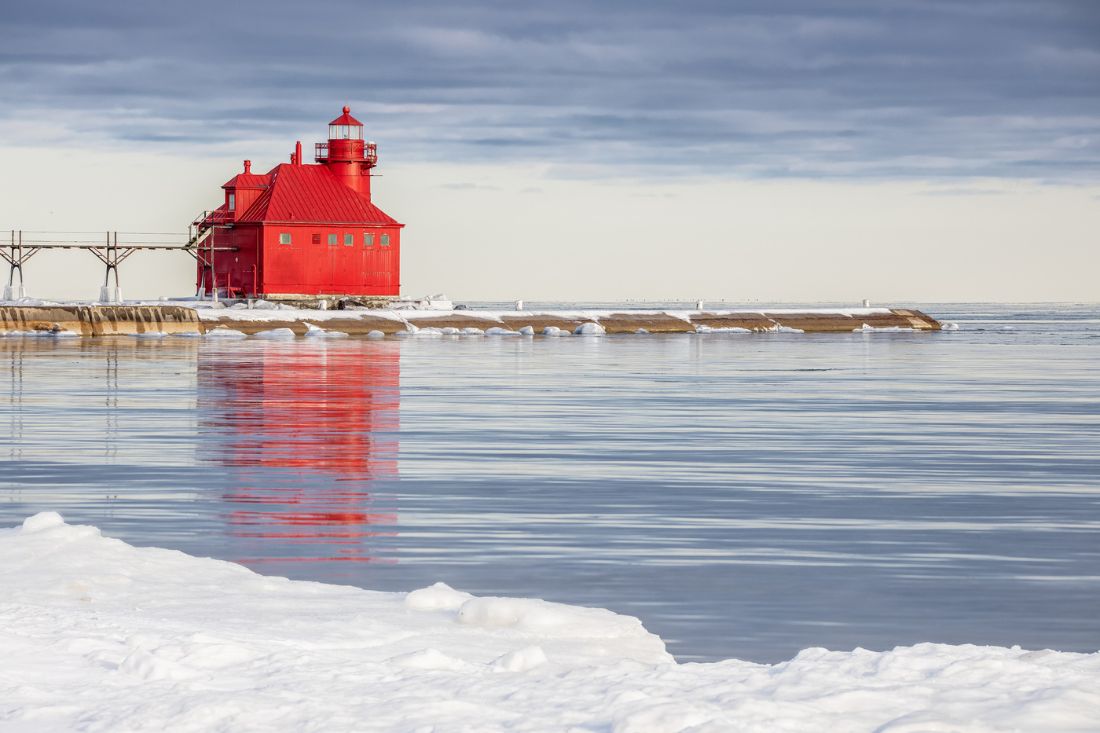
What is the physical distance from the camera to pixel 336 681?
264 inches

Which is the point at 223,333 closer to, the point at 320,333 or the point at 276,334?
the point at 276,334

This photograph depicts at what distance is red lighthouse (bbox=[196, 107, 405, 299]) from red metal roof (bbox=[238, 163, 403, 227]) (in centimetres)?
4

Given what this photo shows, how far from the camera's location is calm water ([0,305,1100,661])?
909 centimetres

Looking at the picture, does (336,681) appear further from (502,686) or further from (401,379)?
(401,379)

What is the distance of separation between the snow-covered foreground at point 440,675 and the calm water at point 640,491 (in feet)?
2.57

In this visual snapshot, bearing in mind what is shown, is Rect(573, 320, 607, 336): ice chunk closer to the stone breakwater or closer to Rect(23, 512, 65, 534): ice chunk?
the stone breakwater

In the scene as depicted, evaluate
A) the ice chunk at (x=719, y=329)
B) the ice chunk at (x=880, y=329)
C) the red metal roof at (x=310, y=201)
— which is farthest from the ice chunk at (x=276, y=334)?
the ice chunk at (x=880, y=329)

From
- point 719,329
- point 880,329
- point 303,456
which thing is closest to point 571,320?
point 719,329

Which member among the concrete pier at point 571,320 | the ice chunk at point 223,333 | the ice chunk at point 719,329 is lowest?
the ice chunk at point 223,333

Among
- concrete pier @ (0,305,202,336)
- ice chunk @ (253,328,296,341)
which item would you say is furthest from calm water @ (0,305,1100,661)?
concrete pier @ (0,305,202,336)

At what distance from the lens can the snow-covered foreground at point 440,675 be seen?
6074 mm

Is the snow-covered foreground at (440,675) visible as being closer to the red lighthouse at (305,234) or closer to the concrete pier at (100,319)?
the concrete pier at (100,319)

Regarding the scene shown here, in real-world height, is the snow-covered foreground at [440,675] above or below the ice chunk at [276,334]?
below

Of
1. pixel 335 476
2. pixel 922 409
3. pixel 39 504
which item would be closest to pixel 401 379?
pixel 922 409
